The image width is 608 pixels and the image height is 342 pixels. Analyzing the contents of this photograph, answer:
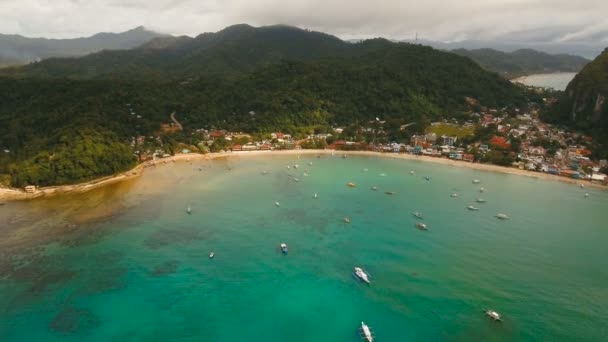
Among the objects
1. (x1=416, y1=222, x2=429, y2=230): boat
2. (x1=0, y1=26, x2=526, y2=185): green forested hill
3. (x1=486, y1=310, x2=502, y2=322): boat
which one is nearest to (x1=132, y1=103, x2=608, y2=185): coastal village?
(x1=0, y1=26, x2=526, y2=185): green forested hill

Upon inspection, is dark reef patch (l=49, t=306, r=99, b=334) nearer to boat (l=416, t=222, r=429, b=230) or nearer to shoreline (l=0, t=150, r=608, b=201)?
shoreline (l=0, t=150, r=608, b=201)

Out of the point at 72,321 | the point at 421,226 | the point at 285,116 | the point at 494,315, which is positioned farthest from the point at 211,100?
the point at 494,315

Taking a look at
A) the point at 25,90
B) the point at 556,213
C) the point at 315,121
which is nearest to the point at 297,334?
the point at 556,213

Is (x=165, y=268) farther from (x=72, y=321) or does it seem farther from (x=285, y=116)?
(x=285, y=116)

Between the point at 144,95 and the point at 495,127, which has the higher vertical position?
the point at 144,95

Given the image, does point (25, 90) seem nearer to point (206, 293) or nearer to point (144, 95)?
point (144, 95)

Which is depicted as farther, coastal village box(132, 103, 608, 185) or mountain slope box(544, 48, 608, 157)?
mountain slope box(544, 48, 608, 157)
